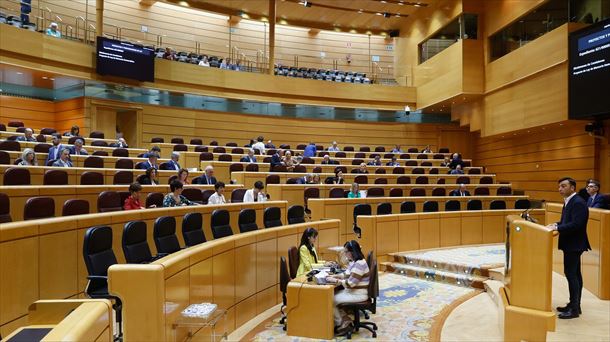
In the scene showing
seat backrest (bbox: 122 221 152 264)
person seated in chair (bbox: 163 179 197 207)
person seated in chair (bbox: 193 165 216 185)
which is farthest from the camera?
person seated in chair (bbox: 193 165 216 185)

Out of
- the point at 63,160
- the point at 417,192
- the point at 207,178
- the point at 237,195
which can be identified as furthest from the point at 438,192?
the point at 63,160

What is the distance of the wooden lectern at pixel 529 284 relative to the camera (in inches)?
153

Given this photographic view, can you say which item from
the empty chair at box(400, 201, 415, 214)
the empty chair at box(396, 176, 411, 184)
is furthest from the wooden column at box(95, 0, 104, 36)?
the empty chair at box(400, 201, 415, 214)

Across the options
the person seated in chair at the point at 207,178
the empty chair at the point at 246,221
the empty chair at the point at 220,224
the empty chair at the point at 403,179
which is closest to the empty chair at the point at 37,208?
the empty chair at the point at 220,224

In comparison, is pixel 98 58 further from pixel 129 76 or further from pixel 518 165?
pixel 518 165

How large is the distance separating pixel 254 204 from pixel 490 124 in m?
9.47

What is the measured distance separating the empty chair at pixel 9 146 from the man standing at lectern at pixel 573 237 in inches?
306

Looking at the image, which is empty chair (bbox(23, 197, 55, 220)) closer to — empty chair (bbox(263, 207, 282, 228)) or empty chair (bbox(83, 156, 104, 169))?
empty chair (bbox(263, 207, 282, 228))

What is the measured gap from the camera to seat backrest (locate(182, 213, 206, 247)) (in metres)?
4.70

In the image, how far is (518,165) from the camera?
13914 mm

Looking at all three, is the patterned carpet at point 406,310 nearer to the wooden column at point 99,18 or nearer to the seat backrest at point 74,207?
the seat backrest at point 74,207

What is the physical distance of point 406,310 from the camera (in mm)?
5676

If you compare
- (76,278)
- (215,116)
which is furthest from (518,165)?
(76,278)

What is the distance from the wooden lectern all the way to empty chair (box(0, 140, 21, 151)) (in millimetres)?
7478
